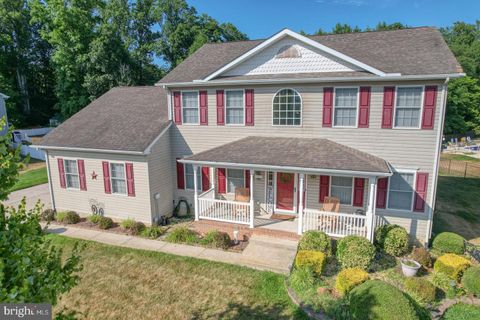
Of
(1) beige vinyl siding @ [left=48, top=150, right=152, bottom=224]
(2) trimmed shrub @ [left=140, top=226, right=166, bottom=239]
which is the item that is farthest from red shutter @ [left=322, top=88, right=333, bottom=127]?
(2) trimmed shrub @ [left=140, top=226, right=166, bottom=239]

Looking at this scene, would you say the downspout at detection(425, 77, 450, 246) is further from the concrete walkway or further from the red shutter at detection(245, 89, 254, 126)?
the red shutter at detection(245, 89, 254, 126)

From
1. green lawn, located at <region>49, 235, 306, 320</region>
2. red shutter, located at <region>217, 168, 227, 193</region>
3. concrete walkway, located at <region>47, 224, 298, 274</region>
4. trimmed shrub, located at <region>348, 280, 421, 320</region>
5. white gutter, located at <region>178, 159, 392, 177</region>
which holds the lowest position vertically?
green lawn, located at <region>49, 235, 306, 320</region>

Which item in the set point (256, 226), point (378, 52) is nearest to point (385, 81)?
point (378, 52)

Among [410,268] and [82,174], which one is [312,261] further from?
[82,174]

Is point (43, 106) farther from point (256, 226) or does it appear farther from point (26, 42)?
point (256, 226)

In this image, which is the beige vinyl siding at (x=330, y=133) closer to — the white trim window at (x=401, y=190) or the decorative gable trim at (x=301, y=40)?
A: the white trim window at (x=401, y=190)

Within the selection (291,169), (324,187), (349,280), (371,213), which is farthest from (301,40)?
(349,280)

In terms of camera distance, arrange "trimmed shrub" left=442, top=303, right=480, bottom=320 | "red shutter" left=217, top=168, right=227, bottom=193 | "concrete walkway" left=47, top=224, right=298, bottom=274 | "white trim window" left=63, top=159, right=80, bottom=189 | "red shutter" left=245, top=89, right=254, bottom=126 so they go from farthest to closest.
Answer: "white trim window" left=63, top=159, right=80, bottom=189, "red shutter" left=217, top=168, right=227, bottom=193, "red shutter" left=245, top=89, right=254, bottom=126, "concrete walkway" left=47, top=224, right=298, bottom=274, "trimmed shrub" left=442, top=303, right=480, bottom=320
